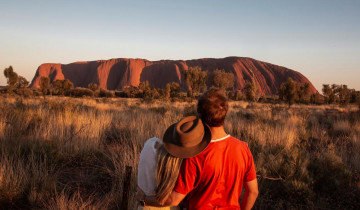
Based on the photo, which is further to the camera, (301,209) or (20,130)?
(20,130)

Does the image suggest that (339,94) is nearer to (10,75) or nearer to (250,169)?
(250,169)

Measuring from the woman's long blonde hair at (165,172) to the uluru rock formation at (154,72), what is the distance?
112756 millimetres

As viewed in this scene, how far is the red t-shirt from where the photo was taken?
74.5 inches

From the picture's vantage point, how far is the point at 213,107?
192 centimetres

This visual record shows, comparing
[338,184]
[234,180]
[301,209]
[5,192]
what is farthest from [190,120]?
[338,184]

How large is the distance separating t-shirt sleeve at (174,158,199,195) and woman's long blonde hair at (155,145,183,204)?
65mm

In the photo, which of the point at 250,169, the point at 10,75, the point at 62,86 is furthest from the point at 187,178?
the point at 62,86

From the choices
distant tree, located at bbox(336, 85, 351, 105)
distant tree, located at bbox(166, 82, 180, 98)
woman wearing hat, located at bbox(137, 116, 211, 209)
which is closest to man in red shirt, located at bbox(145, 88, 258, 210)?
woman wearing hat, located at bbox(137, 116, 211, 209)

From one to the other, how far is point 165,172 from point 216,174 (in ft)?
1.36

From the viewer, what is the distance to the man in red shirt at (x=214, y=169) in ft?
6.22

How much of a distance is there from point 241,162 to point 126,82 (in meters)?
124

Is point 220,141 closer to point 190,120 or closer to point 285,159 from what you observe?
point 190,120

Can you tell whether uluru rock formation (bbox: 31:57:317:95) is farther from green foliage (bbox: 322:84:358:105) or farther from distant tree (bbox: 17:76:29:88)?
distant tree (bbox: 17:76:29:88)

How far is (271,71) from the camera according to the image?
409ft
